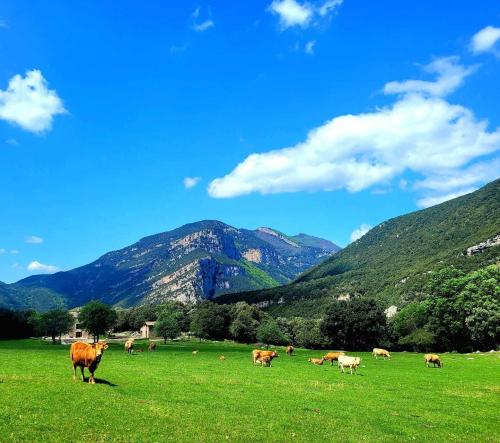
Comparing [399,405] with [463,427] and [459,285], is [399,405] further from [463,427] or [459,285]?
[459,285]

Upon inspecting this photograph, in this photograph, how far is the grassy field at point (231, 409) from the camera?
18.7 meters

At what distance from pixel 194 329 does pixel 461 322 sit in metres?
104

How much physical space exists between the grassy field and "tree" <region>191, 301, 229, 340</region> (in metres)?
134

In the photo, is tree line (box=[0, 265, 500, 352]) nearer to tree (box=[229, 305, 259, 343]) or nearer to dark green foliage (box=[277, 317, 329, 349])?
dark green foliage (box=[277, 317, 329, 349])

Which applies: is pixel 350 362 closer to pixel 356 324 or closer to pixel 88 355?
pixel 88 355

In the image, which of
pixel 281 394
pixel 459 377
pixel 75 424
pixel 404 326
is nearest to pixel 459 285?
pixel 404 326

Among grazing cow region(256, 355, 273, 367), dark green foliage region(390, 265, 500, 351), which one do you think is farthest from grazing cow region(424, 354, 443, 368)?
dark green foliage region(390, 265, 500, 351)

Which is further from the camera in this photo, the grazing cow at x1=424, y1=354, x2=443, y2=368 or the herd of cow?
the grazing cow at x1=424, y1=354, x2=443, y2=368

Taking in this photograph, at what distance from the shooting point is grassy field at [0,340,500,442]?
18734mm

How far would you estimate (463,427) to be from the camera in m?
23.4

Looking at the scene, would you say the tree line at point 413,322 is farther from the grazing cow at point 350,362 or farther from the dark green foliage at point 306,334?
the grazing cow at point 350,362

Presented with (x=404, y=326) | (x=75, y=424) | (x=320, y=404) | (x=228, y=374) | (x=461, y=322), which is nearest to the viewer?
(x=75, y=424)

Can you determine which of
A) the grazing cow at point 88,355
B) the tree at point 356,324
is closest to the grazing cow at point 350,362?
the grazing cow at point 88,355

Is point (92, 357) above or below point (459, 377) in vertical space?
above
